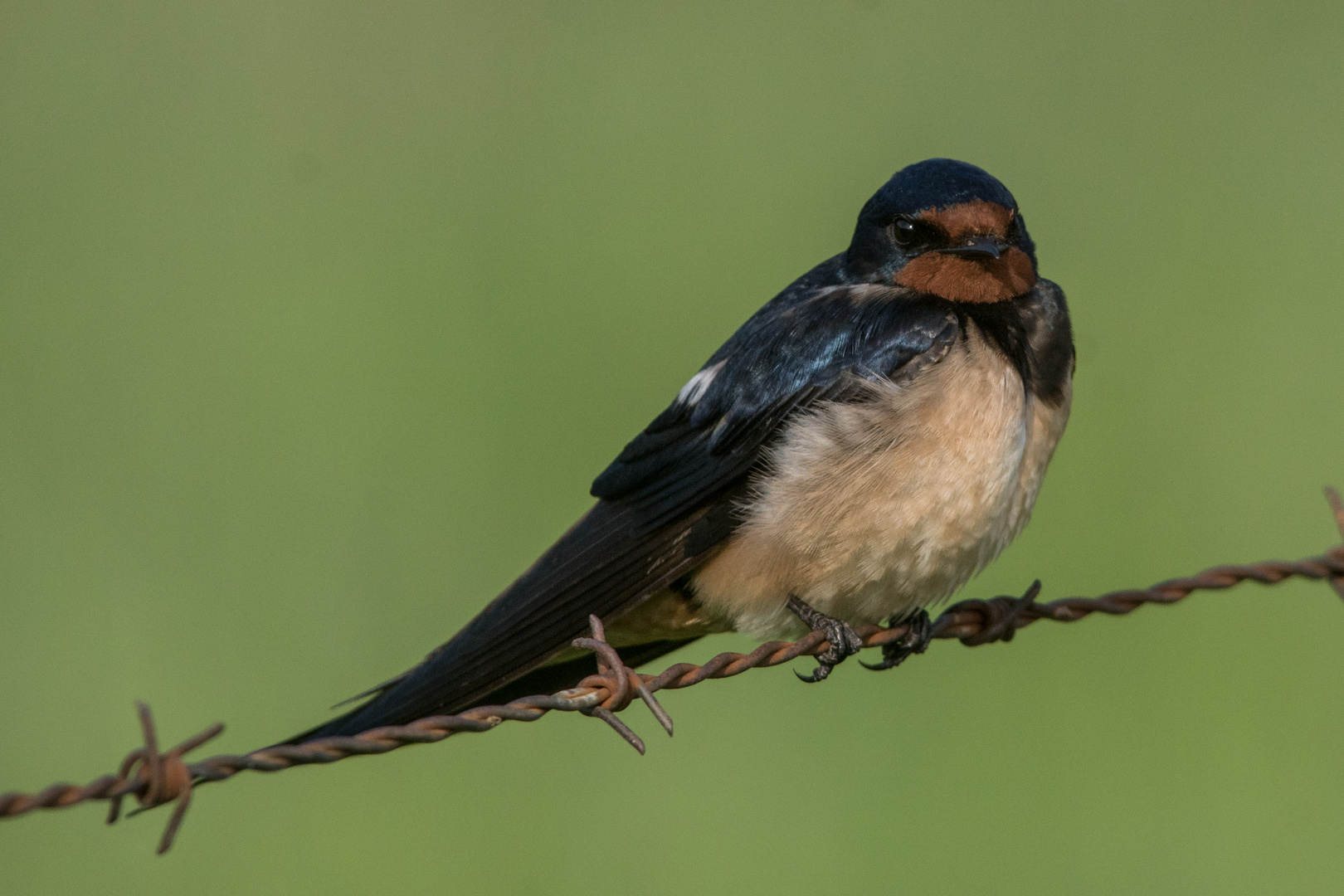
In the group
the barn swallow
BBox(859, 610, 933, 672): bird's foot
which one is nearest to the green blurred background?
BBox(859, 610, 933, 672): bird's foot

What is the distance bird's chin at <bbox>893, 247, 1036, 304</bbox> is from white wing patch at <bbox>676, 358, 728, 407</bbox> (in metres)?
0.41

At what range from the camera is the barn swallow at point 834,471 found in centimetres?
256

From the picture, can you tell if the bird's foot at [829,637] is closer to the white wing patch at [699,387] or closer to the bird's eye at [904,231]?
the white wing patch at [699,387]

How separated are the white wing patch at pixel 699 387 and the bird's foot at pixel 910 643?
60cm

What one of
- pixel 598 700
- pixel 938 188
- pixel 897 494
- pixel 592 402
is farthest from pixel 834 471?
pixel 592 402

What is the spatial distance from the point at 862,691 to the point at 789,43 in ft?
10.8

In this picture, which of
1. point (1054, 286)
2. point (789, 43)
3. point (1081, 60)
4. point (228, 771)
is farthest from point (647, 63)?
point (228, 771)

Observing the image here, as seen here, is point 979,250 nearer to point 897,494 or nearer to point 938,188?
point 938,188

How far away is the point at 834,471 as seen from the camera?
2.60 m

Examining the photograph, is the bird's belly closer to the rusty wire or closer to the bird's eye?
the rusty wire

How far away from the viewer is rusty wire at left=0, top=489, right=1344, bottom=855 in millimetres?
1617

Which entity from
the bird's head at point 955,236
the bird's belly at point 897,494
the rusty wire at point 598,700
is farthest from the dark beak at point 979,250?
the rusty wire at point 598,700

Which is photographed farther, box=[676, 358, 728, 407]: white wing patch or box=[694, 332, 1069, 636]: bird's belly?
box=[676, 358, 728, 407]: white wing patch

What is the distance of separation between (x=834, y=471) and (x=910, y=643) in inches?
20.1
